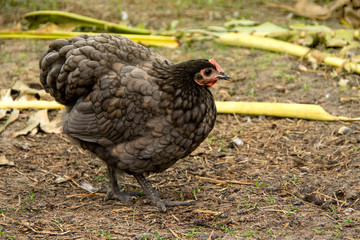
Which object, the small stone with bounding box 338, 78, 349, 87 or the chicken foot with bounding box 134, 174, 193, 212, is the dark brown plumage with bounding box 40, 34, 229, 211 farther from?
the small stone with bounding box 338, 78, 349, 87

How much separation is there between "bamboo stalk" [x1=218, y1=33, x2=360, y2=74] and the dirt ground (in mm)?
116

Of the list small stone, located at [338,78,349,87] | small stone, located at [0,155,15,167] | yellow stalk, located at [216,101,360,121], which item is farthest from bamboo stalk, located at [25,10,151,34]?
small stone, located at [0,155,15,167]

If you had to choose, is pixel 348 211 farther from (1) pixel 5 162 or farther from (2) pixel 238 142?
(1) pixel 5 162

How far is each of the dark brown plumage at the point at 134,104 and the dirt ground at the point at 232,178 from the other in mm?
425

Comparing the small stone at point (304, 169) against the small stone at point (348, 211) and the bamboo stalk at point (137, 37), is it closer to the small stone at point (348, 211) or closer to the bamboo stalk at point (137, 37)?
the small stone at point (348, 211)

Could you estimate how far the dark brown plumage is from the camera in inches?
155

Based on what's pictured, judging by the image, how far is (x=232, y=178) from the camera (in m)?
4.63

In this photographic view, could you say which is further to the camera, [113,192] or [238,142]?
[238,142]

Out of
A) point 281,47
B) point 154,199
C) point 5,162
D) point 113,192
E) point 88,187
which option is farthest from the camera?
point 281,47

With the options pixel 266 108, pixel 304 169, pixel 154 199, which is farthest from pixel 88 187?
pixel 266 108

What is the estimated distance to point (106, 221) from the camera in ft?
12.6

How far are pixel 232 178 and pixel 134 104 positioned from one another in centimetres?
127

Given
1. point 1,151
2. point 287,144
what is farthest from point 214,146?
point 1,151

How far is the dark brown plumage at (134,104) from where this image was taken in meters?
3.94
